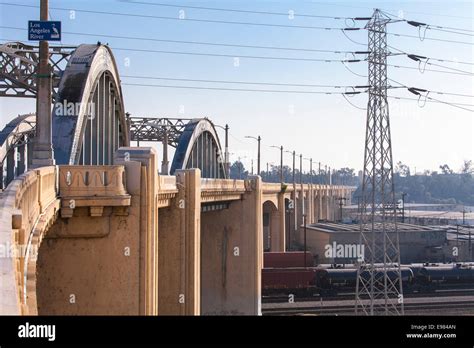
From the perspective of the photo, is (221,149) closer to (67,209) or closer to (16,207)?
(67,209)

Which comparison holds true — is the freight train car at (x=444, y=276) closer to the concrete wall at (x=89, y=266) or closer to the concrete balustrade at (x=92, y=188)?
the concrete wall at (x=89, y=266)

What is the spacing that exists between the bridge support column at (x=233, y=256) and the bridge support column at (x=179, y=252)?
16.1 m

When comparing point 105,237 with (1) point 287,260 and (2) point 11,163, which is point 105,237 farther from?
(1) point 287,260

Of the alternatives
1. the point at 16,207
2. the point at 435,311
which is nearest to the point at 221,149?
the point at 435,311

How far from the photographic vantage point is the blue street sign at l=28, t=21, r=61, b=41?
1309cm

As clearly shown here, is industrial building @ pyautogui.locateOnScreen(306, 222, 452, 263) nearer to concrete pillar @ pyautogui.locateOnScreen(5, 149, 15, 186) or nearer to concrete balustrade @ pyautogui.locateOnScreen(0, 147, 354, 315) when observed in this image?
concrete balustrade @ pyautogui.locateOnScreen(0, 147, 354, 315)

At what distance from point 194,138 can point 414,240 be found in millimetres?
31239

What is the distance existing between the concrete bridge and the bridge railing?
0.02 metres

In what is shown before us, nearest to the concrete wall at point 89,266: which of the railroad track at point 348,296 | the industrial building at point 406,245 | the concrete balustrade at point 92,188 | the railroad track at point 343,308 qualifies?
the concrete balustrade at point 92,188

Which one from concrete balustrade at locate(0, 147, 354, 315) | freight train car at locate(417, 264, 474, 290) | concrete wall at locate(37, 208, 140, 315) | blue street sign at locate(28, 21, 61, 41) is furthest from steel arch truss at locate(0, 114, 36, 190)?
freight train car at locate(417, 264, 474, 290)

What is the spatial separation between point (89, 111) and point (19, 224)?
1579 centimetres

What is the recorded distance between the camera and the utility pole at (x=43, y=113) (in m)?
13.3

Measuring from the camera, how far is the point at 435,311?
123 feet

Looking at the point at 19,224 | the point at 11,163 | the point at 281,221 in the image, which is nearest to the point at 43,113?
the point at 19,224
